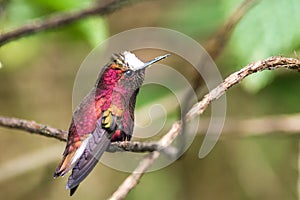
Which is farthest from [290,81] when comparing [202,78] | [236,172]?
[202,78]

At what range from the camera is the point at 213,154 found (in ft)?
5.80

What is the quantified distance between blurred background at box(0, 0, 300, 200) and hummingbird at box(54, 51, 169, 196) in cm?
71

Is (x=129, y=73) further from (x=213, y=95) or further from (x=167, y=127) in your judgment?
(x=167, y=127)

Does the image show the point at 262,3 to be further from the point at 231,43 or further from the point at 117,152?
the point at 117,152

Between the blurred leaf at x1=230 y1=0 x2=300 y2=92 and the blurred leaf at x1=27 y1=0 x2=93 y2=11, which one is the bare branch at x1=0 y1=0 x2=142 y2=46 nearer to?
the blurred leaf at x1=27 y1=0 x2=93 y2=11

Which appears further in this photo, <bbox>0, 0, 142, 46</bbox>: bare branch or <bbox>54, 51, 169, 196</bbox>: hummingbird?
<bbox>0, 0, 142, 46</bbox>: bare branch

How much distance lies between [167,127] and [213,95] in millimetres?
844

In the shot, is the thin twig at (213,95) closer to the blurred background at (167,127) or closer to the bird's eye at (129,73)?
the bird's eye at (129,73)

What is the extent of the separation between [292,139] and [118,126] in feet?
4.28

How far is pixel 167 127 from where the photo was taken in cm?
124

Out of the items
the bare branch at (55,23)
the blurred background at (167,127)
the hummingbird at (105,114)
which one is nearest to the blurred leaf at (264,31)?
the blurred background at (167,127)

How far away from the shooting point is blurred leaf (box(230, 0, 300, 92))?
2.99 ft

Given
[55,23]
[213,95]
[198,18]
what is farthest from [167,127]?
[213,95]

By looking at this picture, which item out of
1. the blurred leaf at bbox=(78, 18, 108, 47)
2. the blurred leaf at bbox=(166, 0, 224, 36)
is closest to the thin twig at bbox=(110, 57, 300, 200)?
the blurred leaf at bbox=(78, 18, 108, 47)
